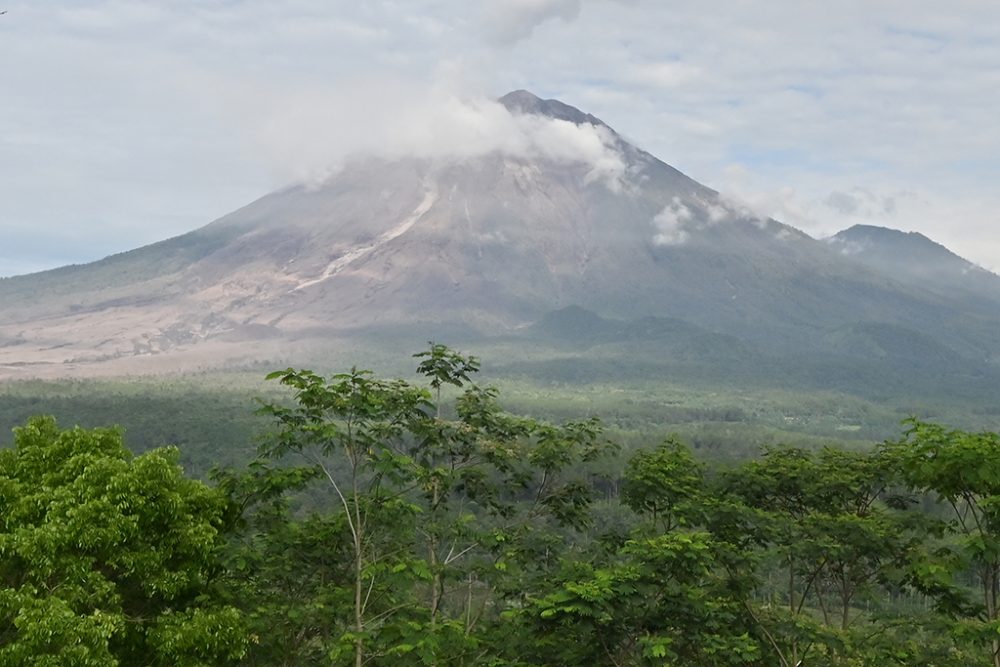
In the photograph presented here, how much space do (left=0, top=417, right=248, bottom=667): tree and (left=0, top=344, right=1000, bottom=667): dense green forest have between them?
3cm

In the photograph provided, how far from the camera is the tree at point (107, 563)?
29.3 feet

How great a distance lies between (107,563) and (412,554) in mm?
3913

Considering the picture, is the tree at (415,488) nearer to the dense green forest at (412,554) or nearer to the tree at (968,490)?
the dense green forest at (412,554)

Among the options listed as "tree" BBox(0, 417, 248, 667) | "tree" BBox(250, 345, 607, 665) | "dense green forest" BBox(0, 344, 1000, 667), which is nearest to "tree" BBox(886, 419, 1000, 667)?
"dense green forest" BBox(0, 344, 1000, 667)

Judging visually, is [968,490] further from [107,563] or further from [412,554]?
[107,563]

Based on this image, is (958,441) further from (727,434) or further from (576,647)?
(727,434)

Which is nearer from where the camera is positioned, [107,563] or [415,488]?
[107,563]

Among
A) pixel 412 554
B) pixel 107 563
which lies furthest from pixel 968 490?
pixel 107 563

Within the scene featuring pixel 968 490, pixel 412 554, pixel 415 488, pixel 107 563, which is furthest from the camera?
pixel 415 488

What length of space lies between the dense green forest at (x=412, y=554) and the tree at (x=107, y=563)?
0.08 ft

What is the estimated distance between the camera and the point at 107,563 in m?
9.95

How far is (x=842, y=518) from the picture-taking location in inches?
503

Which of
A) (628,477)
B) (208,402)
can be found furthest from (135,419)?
(628,477)

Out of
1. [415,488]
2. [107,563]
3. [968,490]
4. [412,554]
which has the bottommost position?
[412,554]
